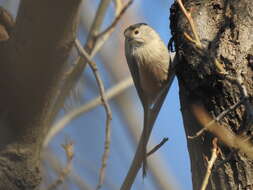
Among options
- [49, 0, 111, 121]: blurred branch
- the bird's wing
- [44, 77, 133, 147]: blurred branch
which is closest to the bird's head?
A: the bird's wing

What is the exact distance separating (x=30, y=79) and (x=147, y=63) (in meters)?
1.82

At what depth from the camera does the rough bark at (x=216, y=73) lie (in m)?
2.02

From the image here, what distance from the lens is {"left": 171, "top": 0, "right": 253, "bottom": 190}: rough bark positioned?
79.4 inches

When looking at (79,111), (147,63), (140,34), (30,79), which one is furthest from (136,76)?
(30,79)

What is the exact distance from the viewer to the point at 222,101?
2.08m

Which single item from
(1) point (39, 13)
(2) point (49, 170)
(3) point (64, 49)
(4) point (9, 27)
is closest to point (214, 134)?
(3) point (64, 49)

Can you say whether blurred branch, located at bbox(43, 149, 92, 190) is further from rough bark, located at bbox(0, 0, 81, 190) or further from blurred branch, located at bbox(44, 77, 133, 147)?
rough bark, located at bbox(0, 0, 81, 190)

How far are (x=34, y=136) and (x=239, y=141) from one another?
37.5 inches

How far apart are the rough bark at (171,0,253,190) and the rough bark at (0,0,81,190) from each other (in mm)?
626

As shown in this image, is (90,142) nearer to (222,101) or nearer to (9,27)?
(9,27)

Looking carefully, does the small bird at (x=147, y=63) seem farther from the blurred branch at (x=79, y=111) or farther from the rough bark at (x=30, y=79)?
the rough bark at (x=30, y=79)

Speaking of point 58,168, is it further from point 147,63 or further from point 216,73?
point 216,73

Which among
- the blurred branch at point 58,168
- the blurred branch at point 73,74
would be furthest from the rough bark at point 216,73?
the blurred branch at point 58,168

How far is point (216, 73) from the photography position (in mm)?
2102
